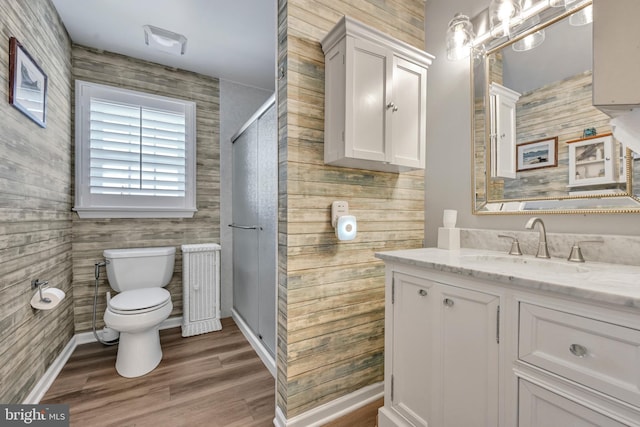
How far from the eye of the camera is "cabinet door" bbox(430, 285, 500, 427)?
0.93m

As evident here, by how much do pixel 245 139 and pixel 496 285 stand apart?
2.10 metres

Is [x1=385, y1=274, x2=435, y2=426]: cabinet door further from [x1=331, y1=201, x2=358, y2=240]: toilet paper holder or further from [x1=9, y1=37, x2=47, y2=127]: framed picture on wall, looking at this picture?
[x1=9, y1=37, x2=47, y2=127]: framed picture on wall

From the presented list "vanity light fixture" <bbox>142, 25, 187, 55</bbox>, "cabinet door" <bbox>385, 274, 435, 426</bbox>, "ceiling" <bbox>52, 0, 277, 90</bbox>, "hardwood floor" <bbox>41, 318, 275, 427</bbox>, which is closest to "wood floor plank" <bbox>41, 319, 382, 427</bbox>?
"hardwood floor" <bbox>41, 318, 275, 427</bbox>

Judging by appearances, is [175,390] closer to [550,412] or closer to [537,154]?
[550,412]

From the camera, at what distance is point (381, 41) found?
135cm

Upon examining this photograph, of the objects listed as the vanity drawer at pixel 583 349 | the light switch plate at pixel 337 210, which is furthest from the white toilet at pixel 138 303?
the vanity drawer at pixel 583 349

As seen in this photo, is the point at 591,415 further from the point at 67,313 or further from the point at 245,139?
the point at 67,313

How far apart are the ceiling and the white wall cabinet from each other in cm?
126

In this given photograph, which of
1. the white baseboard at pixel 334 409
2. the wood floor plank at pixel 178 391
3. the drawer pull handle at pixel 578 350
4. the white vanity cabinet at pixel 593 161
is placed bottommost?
the wood floor plank at pixel 178 391

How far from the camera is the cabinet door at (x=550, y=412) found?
716 millimetres

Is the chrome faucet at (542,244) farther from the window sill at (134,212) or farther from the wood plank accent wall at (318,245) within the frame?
the window sill at (134,212)

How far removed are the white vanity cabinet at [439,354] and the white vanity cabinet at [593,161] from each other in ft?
2.36

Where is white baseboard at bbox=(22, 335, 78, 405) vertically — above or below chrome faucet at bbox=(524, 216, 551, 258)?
below

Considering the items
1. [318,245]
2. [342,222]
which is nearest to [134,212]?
[318,245]
